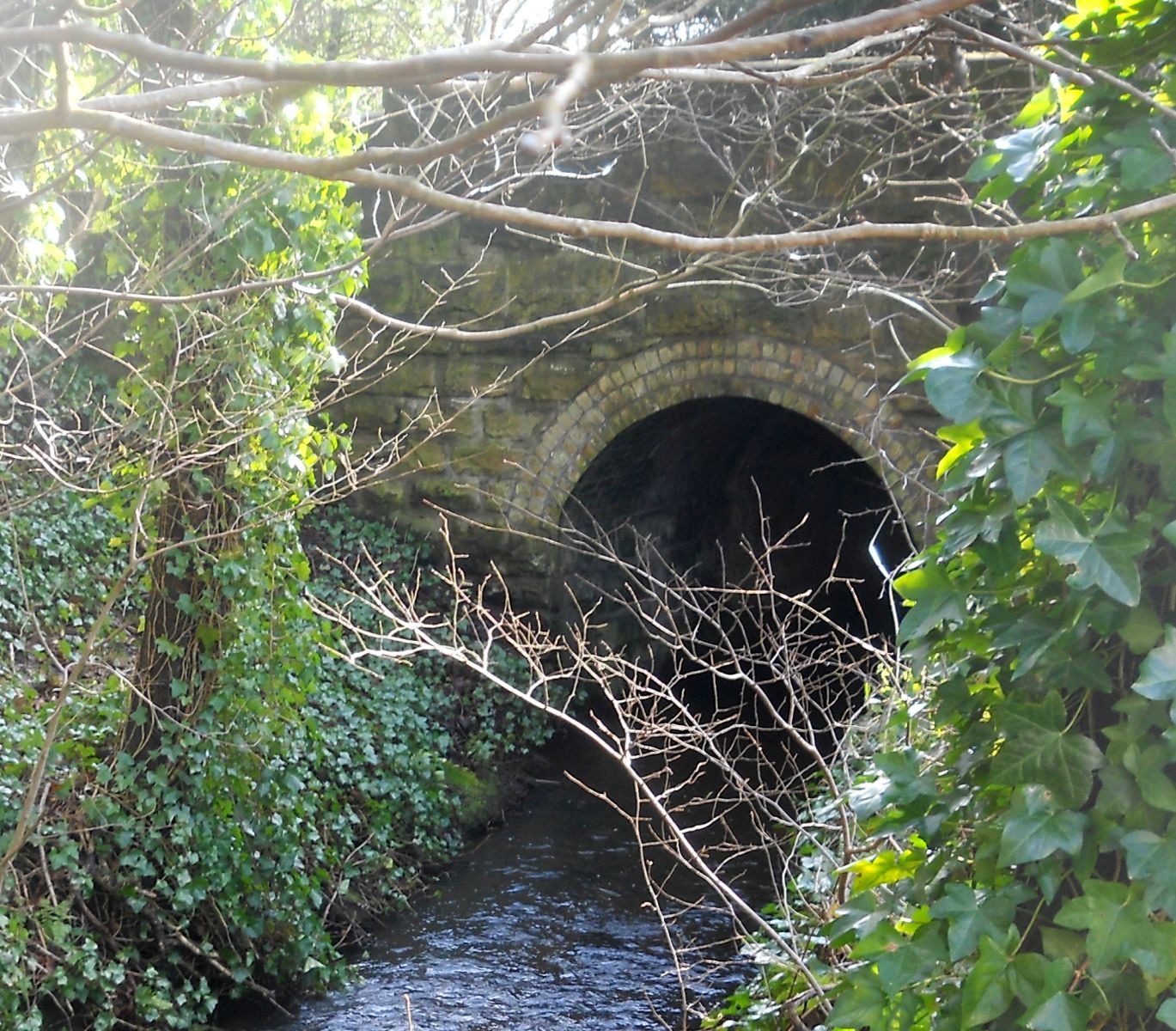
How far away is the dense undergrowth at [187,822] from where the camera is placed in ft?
12.8

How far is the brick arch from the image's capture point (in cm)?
699

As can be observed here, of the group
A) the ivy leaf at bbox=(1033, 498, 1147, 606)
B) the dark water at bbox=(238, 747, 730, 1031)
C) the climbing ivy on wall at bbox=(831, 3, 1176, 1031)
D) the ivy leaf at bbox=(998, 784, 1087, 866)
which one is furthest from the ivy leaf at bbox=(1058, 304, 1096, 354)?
the dark water at bbox=(238, 747, 730, 1031)

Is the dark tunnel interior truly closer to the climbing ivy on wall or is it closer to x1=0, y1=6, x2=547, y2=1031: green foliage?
x1=0, y1=6, x2=547, y2=1031: green foliage

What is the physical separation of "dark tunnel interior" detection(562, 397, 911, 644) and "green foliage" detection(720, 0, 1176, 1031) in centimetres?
541

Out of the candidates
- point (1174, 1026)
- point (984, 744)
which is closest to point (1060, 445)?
point (984, 744)

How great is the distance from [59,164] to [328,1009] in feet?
10.8

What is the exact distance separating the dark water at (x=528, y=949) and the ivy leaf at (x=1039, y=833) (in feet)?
7.81

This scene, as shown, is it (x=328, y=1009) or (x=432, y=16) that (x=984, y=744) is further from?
(x=432, y=16)

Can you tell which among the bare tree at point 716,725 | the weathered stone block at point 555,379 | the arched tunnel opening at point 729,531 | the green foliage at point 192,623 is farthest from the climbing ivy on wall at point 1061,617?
the weathered stone block at point 555,379

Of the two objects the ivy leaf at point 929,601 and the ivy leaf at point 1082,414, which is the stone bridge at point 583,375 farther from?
the ivy leaf at point 1082,414

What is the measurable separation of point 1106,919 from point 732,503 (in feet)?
32.7

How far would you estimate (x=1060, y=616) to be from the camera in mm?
1726

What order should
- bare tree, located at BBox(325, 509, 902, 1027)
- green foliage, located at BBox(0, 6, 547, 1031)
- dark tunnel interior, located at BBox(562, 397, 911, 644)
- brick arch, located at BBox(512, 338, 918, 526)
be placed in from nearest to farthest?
bare tree, located at BBox(325, 509, 902, 1027)
green foliage, located at BBox(0, 6, 547, 1031)
brick arch, located at BBox(512, 338, 918, 526)
dark tunnel interior, located at BBox(562, 397, 911, 644)

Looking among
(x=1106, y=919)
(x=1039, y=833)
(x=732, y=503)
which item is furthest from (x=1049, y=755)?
(x=732, y=503)
